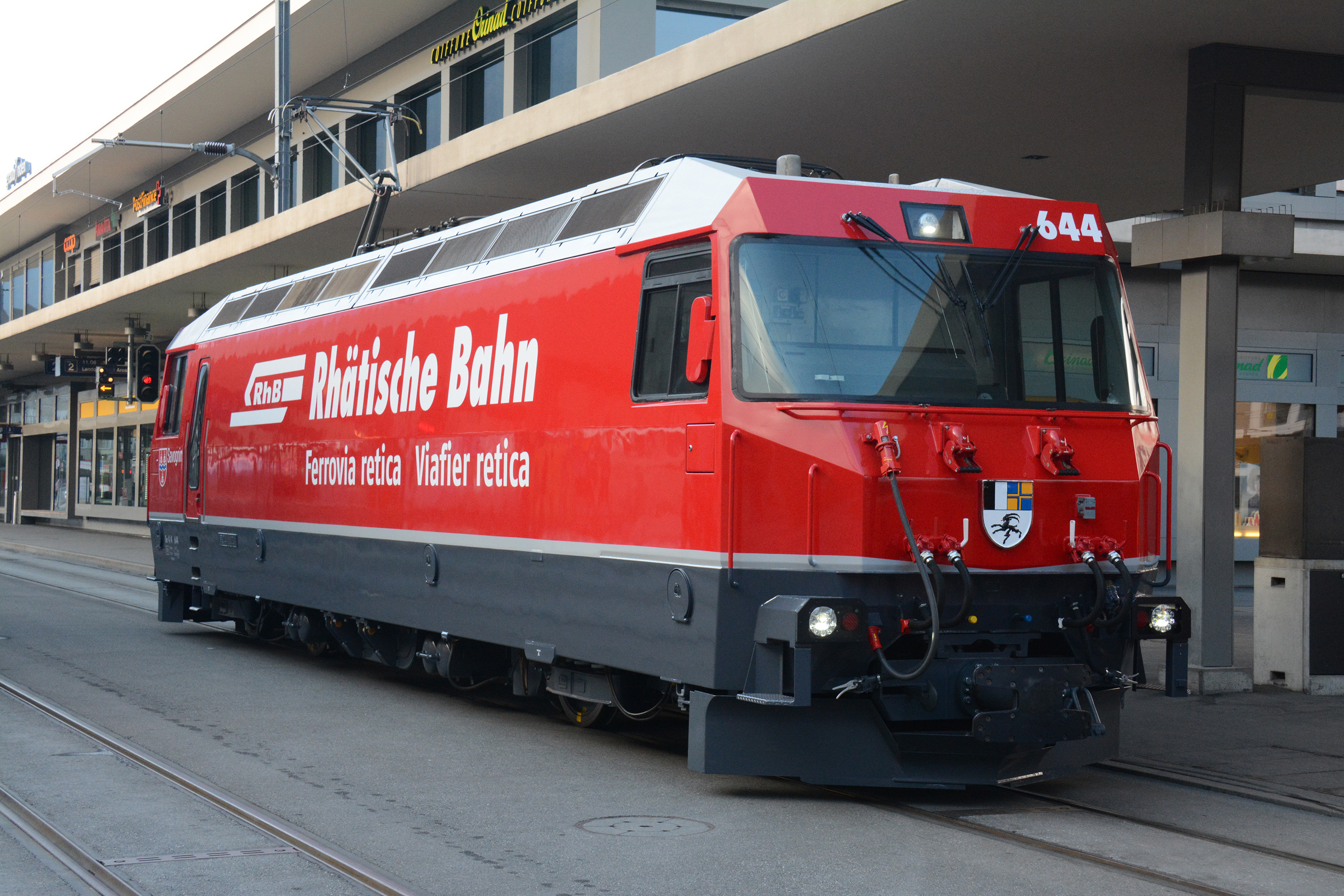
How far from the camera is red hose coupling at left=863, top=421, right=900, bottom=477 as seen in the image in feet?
24.4

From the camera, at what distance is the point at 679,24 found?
77.4 ft

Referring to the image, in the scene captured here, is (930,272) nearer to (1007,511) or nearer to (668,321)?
(1007,511)

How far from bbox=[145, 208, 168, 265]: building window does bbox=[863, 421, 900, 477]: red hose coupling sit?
125ft

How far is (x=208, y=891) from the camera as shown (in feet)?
Result: 19.7

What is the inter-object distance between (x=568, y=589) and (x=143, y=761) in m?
2.68

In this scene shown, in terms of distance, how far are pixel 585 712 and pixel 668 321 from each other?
3.22 meters

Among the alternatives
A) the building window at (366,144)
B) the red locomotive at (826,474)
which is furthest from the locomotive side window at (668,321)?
the building window at (366,144)

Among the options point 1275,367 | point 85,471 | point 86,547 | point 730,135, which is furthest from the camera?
point 85,471

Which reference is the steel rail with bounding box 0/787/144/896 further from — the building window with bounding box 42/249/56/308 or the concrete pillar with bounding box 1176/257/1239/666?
the building window with bounding box 42/249/56/308

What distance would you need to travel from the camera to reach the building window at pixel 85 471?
156 ft

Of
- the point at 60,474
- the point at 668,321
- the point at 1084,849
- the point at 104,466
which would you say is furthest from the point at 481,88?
the point at 60,474

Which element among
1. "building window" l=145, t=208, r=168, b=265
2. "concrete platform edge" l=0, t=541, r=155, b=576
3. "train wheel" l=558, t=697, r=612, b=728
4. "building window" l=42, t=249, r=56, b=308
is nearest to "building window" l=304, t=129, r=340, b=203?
"concrete platform edge" l=0, t=541, r=155, b=576

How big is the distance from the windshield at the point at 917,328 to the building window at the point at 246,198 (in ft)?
99.1

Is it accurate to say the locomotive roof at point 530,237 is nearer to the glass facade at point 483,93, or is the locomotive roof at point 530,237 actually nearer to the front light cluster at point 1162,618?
the front light cluster at point 1162,618
